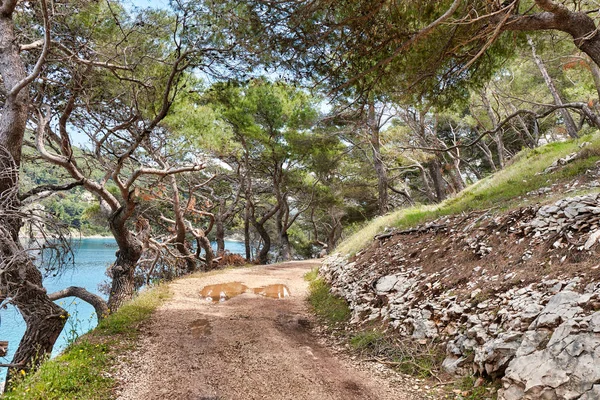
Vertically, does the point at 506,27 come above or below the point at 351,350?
above

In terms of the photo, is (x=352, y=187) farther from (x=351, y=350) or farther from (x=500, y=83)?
(x=351, y=350)

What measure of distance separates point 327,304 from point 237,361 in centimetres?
291

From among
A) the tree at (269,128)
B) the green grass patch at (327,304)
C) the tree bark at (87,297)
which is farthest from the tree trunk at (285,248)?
the tree bark at (87,297)

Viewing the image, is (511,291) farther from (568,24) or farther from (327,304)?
(568,24)

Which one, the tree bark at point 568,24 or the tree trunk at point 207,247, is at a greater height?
the tree bark at point 568,24

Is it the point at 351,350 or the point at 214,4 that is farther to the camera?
the point at 214,4

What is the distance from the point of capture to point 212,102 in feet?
41.7

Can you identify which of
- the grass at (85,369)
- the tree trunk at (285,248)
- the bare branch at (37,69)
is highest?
the bare branch at (37,69)

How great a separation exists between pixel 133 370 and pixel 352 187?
51.9ft

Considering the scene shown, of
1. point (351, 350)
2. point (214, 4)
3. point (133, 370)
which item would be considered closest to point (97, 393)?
point (133, 370)

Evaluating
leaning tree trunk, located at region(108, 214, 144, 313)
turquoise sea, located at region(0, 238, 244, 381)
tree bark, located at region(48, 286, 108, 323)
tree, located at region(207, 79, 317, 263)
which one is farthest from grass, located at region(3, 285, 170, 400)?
tree, located at region(207, 79, 317, 263)

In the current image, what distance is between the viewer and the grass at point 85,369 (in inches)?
127

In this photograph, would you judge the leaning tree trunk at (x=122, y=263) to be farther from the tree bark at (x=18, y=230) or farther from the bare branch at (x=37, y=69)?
the bare branch at (x=37, y=69)

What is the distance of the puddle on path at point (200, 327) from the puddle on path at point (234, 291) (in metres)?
1.54
